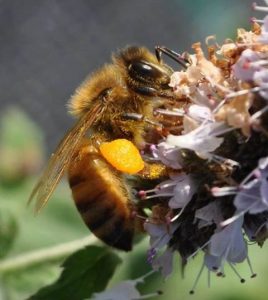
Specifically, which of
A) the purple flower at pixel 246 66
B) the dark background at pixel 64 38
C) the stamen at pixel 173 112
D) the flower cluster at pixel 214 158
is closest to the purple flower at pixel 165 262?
the flower cluster at pixel 214 158

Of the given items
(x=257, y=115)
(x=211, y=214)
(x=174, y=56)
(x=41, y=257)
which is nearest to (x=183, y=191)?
(x=211, y=214)

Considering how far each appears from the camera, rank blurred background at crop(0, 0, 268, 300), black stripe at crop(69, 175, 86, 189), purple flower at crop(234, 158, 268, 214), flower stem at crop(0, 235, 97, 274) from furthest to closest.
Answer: blurred background at crop(0, 0, 268, 300) < flower stem at crop(0, 235, 97, 274) < black stripe at crop(69, 175, 86, 189) < purple flower at crop(234, 158, 268, 214)

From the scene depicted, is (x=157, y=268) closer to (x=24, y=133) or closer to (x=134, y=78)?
(x=134, y=78)

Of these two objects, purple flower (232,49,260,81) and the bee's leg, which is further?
the bee's leg

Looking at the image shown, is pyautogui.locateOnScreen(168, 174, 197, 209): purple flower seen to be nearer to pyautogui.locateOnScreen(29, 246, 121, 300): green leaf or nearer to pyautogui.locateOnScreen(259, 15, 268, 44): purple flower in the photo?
pyautogui.locateOnScreen(259, 15, 268, 44): purple flower

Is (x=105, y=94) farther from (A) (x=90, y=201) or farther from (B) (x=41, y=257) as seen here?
(B) (x=41, y=257)

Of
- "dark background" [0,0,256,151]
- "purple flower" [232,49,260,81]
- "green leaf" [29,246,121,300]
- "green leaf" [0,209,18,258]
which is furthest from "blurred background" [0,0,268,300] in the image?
"purple flower" [232,49,260,81]

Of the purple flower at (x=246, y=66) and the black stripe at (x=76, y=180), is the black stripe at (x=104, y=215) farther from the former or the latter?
the purple flower at (x=246, y=66)
